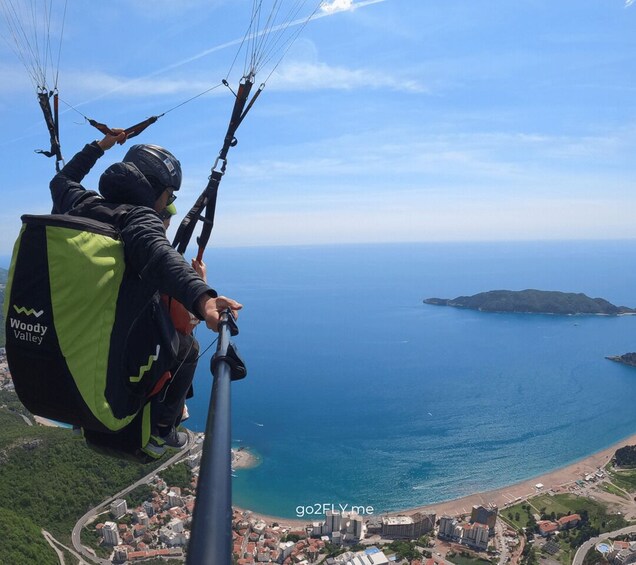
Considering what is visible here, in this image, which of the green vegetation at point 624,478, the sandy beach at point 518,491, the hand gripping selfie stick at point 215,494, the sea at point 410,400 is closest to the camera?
the hand gripping selfie stick at point 215,494

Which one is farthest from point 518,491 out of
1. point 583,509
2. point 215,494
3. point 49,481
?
point 215,494

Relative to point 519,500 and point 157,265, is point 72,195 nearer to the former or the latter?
point 157,265

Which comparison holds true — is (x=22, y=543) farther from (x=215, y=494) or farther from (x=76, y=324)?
(x=215, y=494)

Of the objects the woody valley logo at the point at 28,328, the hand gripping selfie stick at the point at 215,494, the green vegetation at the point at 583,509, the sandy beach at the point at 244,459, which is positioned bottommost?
the sandy beach at the point at 244,459

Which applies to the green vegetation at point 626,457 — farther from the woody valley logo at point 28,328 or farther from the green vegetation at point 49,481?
the woody valley logo at point 28,328

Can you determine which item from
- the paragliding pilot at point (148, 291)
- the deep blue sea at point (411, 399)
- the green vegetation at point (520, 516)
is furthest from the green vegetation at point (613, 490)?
the paragliding pilot at point (148, 291)

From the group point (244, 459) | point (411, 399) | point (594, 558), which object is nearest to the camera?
point (594, 558)
